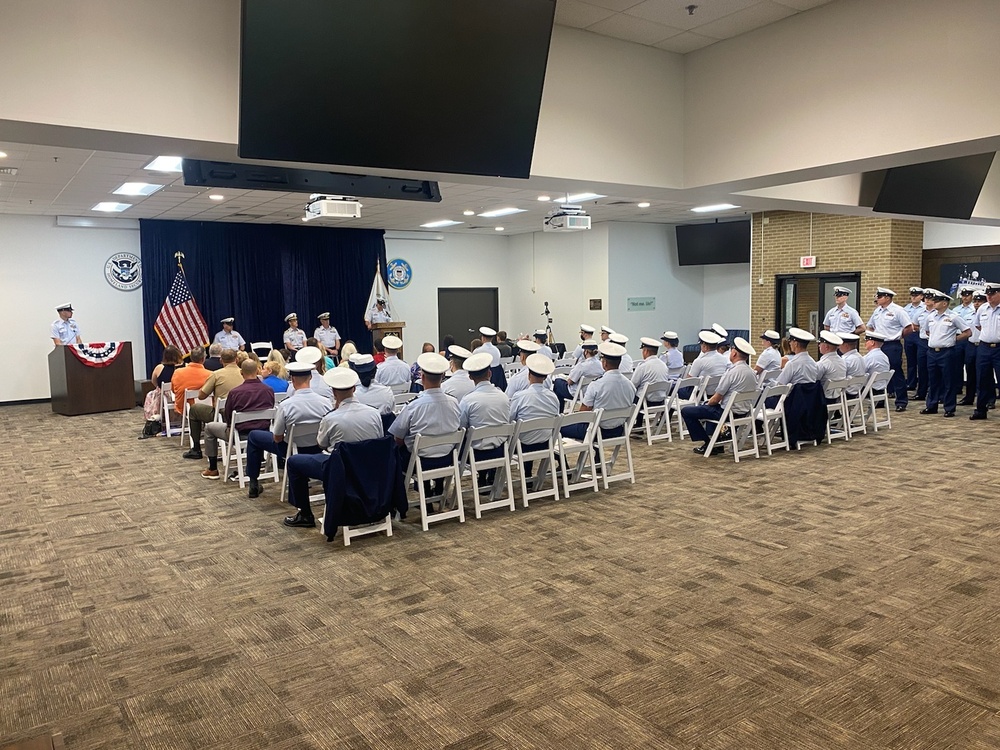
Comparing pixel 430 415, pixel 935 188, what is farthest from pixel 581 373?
pixel 935 188

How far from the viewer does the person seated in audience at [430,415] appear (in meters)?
5.97

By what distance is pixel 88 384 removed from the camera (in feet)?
42.0

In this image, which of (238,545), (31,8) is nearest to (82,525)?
(238,545)

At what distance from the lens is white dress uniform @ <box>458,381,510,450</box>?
6.25 m

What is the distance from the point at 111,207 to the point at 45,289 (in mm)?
2747

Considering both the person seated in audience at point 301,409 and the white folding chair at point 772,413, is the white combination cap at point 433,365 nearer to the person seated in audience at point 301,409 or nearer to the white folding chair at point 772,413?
the person seated in audience at point 301,409

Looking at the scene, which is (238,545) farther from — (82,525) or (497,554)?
(497,554)

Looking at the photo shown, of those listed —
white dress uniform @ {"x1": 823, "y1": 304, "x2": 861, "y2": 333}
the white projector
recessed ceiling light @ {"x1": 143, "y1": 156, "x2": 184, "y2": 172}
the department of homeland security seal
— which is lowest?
white dress uniform @ {"x1": 823, "y1": 304, "x2": 861, "y2": 333}

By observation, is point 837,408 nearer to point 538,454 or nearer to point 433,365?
point 538,454

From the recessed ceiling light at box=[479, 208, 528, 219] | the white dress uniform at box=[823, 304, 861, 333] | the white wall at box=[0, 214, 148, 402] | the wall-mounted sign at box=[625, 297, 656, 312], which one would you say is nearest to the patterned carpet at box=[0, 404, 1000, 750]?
the white dress uniform at box=[823, 304, 861, 333]

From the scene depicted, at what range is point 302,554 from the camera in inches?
217

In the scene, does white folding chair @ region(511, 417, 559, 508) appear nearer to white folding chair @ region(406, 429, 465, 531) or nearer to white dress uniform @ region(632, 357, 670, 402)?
white folding chair @ region(406, 429, 465, 531)

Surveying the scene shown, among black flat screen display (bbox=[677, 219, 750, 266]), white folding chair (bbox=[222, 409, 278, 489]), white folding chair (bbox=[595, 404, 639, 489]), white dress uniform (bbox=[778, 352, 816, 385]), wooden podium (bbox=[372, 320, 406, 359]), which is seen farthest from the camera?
wooden podium (bbox=[372, 320, 406, 359])

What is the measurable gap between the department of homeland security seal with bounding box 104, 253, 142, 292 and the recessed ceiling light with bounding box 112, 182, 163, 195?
4164mm
